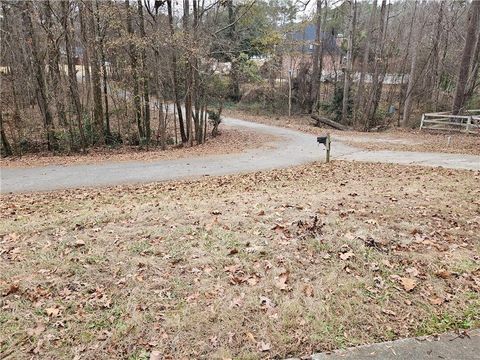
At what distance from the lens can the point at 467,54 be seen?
1773 centimetres

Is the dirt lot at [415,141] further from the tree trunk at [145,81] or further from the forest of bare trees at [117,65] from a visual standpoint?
the tree trunk at [145,81]

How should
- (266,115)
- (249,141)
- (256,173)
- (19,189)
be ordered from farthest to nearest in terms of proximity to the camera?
(266,115) < (249,141) < (256,173) < (19,189)

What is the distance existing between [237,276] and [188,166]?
8006mm

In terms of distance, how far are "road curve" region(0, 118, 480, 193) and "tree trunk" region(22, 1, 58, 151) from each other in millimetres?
3972

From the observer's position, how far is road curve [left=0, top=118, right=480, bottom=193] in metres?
9.78

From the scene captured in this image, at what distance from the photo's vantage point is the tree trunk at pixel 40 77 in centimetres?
1333

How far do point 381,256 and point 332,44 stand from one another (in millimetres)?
36287

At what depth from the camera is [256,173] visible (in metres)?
10.6

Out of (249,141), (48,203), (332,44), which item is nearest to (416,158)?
(249,141)

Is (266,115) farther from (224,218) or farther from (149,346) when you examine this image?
(149,346)

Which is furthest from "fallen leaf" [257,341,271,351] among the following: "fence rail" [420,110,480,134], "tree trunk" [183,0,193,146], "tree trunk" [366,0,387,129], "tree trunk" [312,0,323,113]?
"tree trunk" [312,0,323,113]

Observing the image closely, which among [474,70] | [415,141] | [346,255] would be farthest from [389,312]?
[474,70]

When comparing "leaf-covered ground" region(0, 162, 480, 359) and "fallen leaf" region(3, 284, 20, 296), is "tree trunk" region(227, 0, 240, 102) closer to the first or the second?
"leaf-covered ground" region(0, 162, 480, 359)

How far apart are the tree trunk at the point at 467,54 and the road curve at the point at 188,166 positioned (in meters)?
8.09
